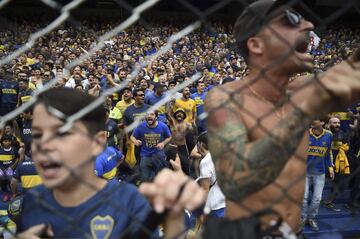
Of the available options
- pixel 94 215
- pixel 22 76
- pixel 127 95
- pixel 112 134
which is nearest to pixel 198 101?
pixel 127 95

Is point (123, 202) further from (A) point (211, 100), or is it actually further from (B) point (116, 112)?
(B) point (116, 112)

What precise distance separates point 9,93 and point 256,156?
6367 mm

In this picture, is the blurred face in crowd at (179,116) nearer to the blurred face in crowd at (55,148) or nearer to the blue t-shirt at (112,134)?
the blue t-shirt at (112,134)

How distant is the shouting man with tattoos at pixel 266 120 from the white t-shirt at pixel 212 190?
1735 millimetres

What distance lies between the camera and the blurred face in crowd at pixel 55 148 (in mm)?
1078

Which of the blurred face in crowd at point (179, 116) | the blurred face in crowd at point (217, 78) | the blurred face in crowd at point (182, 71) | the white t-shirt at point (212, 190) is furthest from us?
the blurred face in crowd at point (182, 71)

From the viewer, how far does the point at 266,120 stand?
1.39 meters

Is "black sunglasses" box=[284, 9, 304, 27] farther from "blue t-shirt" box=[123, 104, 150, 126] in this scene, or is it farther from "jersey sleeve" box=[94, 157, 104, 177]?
"blue t-shirt" box=[123, 104, 150, 126]

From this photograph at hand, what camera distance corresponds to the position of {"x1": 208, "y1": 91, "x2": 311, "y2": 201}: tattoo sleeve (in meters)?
1.02

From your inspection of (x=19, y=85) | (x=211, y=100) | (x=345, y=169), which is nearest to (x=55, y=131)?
(x=211, y=100)

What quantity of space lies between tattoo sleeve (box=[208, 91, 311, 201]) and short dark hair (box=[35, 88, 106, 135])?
40 centimetres

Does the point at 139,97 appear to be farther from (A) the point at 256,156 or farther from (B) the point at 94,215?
(A) the point at 256,156

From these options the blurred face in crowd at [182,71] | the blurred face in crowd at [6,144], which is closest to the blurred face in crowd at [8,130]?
the blurred face in crowd at [6,144]

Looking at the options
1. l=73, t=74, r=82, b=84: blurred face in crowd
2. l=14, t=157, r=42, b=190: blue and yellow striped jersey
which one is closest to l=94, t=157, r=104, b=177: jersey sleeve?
l=14, t=157, r=42, b=190: blue and yellow striped jersey
